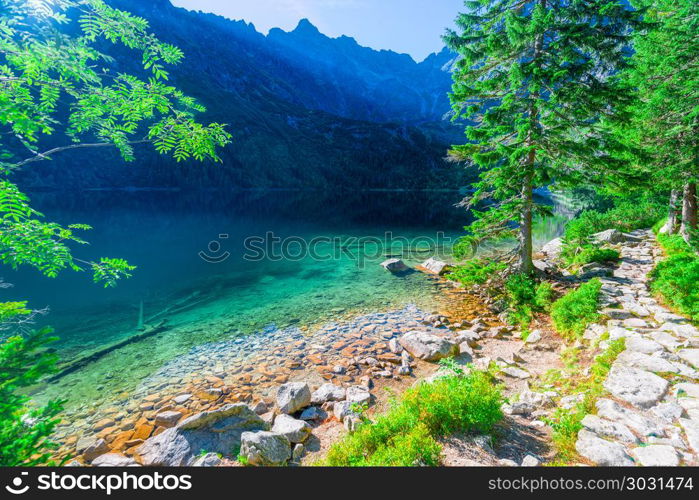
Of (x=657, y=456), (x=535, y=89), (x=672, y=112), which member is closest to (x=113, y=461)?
(x=657, y=456)

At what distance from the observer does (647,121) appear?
1216cm

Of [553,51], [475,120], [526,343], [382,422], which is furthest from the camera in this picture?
[475,120]

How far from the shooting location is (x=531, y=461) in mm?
4234

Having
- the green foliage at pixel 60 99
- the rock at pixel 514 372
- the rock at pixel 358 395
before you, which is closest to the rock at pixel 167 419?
the green foliage at pixel 60 99

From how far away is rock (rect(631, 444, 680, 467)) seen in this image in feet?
13.1

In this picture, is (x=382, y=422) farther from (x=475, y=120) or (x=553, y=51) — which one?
(x=553, y=51)

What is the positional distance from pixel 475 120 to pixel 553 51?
123 inches

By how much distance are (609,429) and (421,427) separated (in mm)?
2876

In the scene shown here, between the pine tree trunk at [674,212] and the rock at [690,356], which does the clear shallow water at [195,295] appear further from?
the pine tree trunk at [674,212]

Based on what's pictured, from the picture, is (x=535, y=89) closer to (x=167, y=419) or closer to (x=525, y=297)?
(x=525, y=297)

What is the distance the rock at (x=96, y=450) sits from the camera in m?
6.21

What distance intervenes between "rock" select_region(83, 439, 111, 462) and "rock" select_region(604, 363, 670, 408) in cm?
1035
